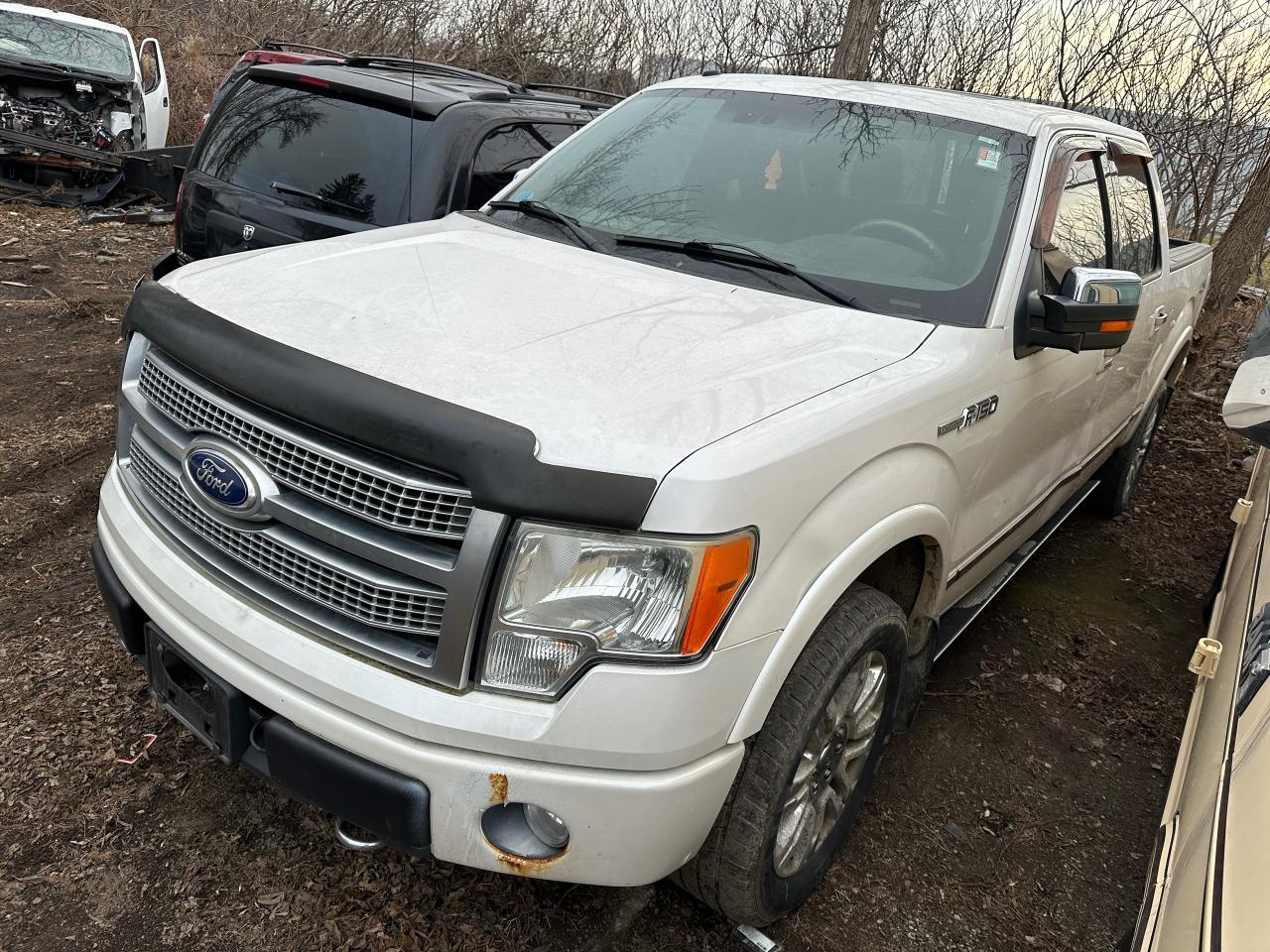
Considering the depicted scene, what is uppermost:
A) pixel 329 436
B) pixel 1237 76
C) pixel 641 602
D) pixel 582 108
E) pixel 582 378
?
pixel 1237 76

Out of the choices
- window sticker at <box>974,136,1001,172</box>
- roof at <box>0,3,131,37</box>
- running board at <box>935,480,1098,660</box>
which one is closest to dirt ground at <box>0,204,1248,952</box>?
running board at <box>935,480,1098,660</box>

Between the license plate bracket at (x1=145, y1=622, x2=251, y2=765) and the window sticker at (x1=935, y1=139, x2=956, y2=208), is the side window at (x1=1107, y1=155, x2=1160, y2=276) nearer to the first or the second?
the window sticker at (x1=935, y1=139, x2=956, y2=208)

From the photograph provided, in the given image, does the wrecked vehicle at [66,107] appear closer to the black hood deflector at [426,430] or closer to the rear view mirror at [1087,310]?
the black hood deflector at [426,430]

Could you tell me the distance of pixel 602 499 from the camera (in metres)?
1.65

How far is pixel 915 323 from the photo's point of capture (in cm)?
254

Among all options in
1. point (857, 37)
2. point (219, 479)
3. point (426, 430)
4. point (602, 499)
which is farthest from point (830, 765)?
point (857, 37)

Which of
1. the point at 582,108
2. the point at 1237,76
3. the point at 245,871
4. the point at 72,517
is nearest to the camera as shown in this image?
the point at 245,871

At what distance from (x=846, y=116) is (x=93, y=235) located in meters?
8.17

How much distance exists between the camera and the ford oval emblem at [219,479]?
1.92 metres

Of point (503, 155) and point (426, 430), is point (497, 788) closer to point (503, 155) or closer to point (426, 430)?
point (426, 430)

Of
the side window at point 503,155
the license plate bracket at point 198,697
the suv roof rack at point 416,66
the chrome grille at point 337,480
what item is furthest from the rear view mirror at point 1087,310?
the suv roof rack at point 416,66

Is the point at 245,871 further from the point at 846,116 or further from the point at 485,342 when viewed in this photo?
the point at 846,116

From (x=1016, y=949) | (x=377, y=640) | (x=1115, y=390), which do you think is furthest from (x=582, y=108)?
(x=1016, y=949)

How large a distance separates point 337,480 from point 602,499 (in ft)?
1.79
